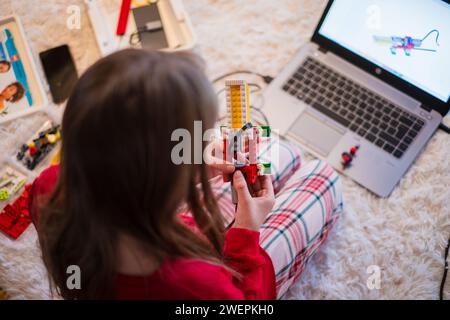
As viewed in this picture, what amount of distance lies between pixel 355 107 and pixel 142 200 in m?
0.68

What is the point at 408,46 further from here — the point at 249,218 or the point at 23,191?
the point at 23,191

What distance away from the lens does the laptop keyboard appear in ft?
3.15

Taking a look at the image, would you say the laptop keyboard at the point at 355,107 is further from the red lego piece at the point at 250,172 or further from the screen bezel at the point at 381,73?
the red lego piece at the point at 250,172

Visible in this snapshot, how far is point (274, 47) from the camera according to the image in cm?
111

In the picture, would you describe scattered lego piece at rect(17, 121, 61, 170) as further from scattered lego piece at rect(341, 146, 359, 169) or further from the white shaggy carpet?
scattered lego piece at rect(341, 146, 359, 169)

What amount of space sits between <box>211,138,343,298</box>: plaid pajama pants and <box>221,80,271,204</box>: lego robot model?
0.12m

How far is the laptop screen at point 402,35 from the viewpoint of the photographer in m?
0.85

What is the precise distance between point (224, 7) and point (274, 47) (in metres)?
0.19

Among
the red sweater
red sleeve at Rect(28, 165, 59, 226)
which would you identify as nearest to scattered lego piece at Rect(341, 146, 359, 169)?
the red sweater

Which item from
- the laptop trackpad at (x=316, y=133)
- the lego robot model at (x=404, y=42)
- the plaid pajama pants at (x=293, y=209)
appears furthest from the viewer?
the laptop trackpad at (x=316, y=133)

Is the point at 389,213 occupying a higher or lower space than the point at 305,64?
lower

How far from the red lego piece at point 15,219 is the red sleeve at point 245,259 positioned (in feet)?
1.69

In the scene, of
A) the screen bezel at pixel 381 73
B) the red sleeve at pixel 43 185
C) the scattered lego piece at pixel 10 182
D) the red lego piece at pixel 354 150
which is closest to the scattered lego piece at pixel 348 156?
the red lego piece at pixel 354 150

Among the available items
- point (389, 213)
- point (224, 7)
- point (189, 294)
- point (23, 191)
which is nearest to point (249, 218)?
point (189, 294)
